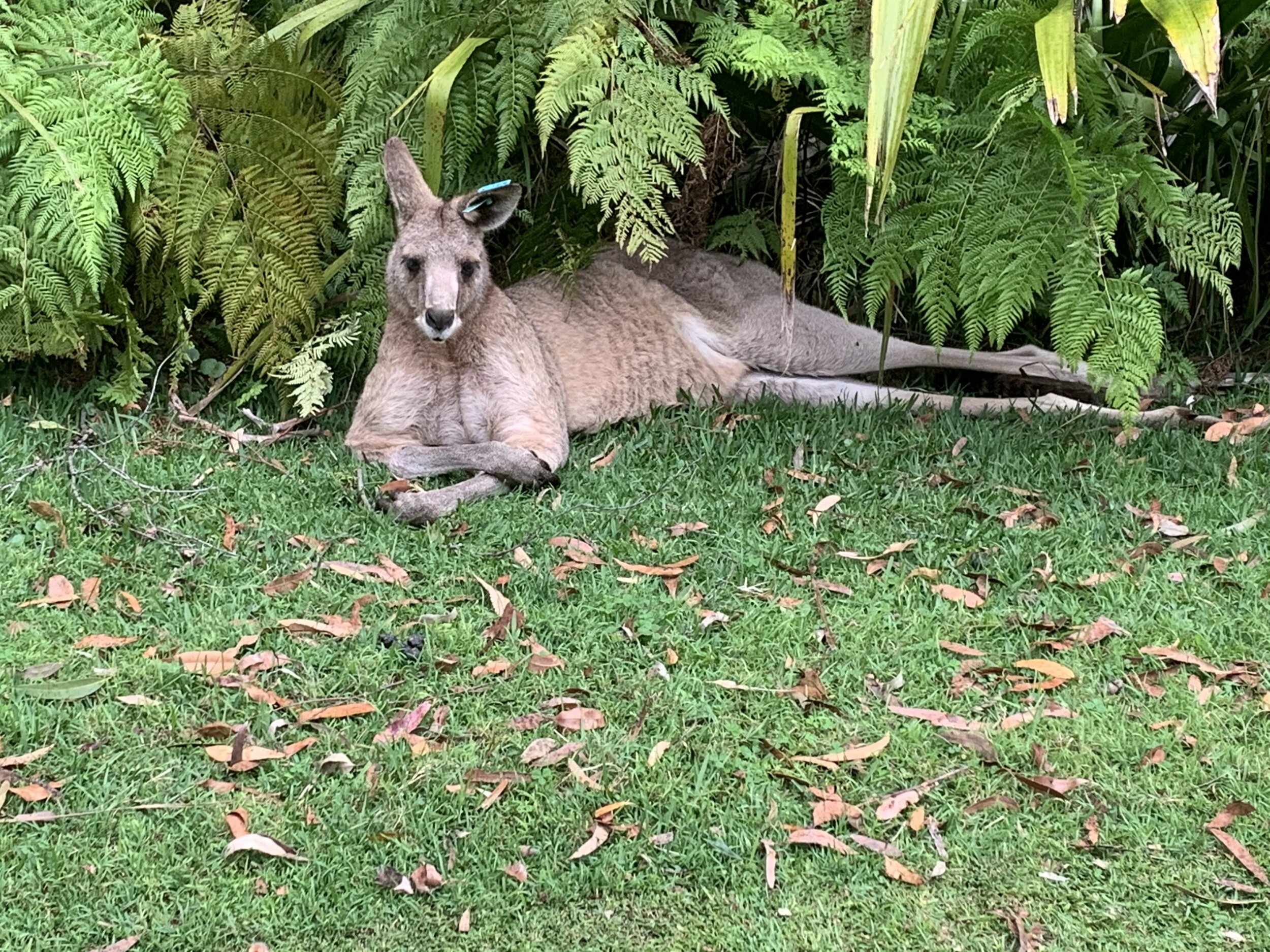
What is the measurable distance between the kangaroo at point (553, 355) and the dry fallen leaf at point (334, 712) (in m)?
1.09

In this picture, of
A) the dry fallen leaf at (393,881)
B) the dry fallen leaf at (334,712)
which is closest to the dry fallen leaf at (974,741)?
the dry fallen leaf at (393,881)

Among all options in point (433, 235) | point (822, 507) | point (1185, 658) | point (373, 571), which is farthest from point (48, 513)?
point (1185, 658)

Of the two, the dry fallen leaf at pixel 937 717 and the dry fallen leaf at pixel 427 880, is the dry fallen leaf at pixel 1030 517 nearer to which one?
the dry fallen leaf at pixel 937 717

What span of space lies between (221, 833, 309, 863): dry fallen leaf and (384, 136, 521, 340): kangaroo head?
7.42 feet

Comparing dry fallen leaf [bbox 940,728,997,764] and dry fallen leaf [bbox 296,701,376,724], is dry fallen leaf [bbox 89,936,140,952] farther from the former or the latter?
dry fallen leaf [bbox 940,728,997,764]

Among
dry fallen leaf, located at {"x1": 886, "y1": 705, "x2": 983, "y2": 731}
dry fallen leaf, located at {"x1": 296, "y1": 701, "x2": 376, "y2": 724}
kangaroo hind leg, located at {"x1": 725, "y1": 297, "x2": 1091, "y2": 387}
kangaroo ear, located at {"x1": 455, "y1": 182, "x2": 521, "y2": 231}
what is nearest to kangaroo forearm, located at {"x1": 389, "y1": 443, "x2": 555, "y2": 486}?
kangaroo ear, located at {"x1": 455, "y1": 182, "x2": 521, "y2": 231}

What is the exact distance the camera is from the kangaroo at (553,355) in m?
4.59

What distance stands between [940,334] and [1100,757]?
6.08 feet

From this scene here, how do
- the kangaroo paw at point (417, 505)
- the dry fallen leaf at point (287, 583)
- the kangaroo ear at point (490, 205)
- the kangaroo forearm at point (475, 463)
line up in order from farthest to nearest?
1. the kangaroo ear at point (490, 205)
2. the kangaroo forearm at point (475, 463)
3. the kangaroo paw at point (417, 505)
4. the dry fallen leaf at point (287, 583)

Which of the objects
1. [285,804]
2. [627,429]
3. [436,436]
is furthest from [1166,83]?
[285,804]

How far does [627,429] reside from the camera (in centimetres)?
513

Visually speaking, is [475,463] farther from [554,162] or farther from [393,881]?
[393,881]

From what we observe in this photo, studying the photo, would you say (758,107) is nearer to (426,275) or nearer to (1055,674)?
(426,275)

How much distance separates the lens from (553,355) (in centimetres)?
520
